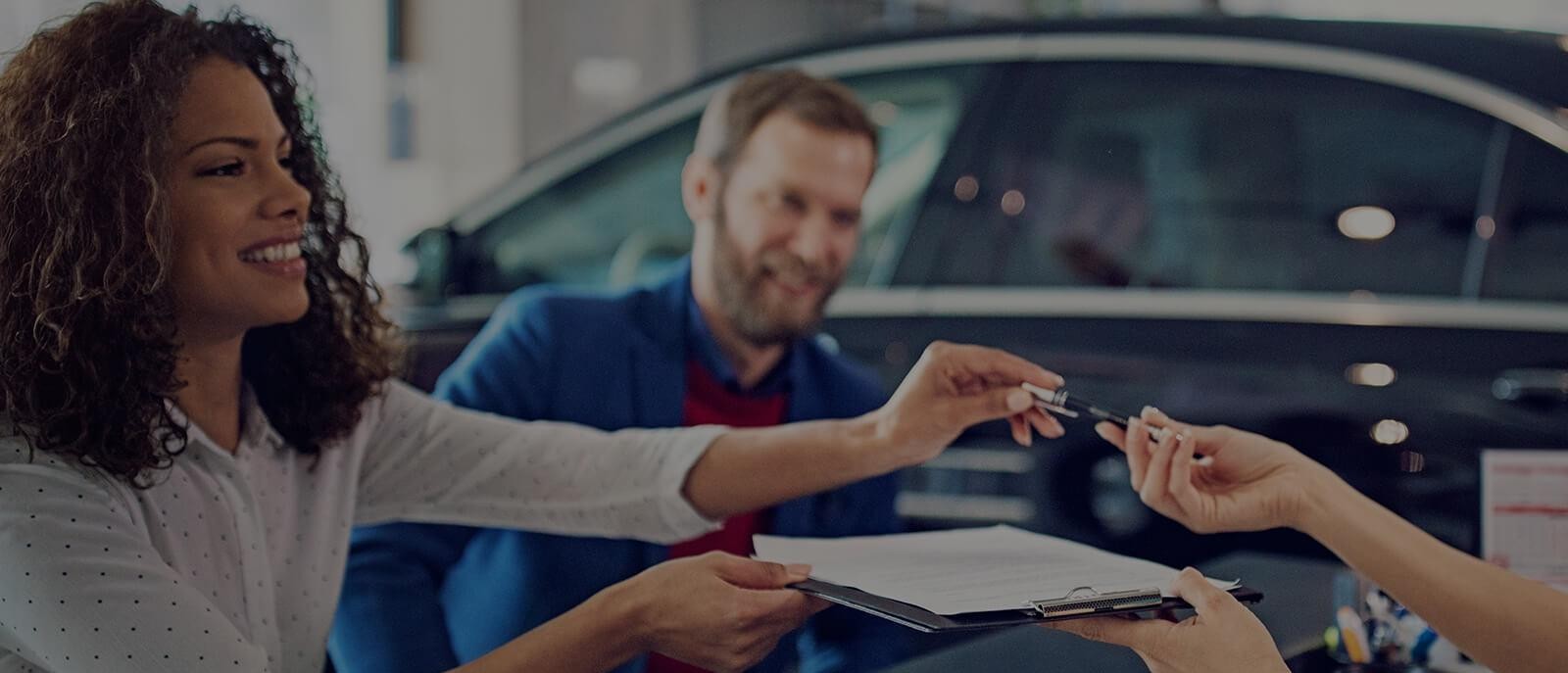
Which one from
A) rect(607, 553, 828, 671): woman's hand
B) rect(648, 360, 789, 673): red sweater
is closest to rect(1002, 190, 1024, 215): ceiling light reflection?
rect(648, 360, 789, 673): red sweater

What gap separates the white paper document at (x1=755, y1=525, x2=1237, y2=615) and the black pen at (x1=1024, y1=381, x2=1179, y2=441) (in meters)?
0.13

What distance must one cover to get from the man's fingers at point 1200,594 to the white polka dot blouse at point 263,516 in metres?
0.55

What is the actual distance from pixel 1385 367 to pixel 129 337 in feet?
5.54

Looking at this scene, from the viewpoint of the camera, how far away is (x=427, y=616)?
71.1 inches

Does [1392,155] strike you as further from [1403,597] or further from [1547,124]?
[1403,597]

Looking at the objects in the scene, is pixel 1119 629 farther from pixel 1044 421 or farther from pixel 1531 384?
pixel 1531 384

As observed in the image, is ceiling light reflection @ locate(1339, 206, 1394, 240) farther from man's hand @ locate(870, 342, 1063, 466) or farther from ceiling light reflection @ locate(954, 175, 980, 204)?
man's hand @ locate(870, 342, 1063, 466)

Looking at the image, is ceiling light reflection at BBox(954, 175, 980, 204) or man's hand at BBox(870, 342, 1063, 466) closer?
man's hand at BBox(870, 342, 1063, 466)

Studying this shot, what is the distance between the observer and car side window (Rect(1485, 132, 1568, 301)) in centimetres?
220

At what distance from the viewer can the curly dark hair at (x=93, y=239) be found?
1217 millimetres

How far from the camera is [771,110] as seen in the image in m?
2.22

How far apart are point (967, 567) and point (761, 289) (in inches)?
31.3

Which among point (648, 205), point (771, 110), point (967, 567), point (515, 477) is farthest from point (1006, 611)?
point (648, 205)

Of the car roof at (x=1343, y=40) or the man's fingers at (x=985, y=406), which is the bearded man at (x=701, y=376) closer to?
the man's fingers at (x=985, y=406)
